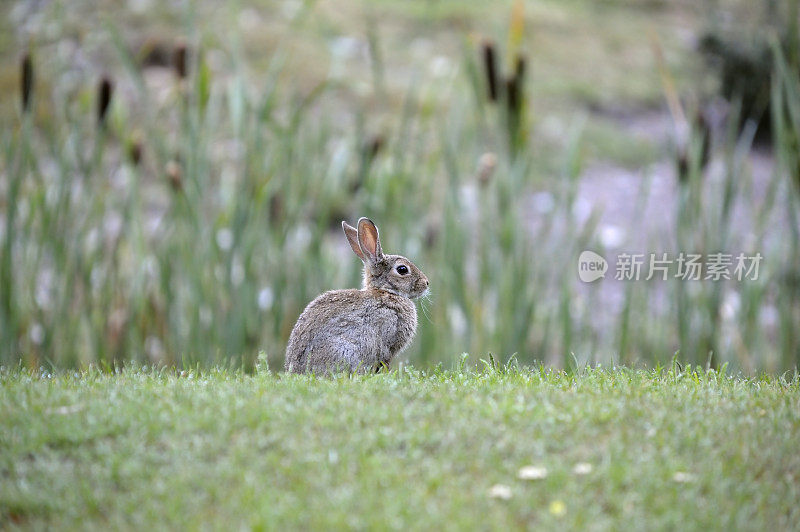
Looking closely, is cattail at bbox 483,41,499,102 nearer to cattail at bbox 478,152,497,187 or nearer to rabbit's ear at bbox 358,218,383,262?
cattail at bbox 478,152,497,187

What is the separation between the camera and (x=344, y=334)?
17.6 ft

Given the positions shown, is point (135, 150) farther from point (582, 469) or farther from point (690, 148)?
point (582, 469)

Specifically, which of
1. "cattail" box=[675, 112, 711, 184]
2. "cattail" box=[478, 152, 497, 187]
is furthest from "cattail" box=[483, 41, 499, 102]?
"cattail" box=[675, 112, 711, 184]

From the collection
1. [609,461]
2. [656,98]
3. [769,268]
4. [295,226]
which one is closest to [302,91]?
[656,98]

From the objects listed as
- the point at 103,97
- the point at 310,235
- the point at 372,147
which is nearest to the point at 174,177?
the point at 103,97

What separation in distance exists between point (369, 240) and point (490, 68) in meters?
2.02

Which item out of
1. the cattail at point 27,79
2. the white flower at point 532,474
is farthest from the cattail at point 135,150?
the white flower at point 532,474

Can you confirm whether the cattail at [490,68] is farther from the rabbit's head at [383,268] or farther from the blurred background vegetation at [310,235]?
the rabbit's head at [383,268]

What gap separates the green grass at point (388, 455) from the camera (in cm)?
358

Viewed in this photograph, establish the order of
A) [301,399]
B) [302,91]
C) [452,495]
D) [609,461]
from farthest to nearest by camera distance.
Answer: [302,91] → [301,399] → [609,461] → [452,495]

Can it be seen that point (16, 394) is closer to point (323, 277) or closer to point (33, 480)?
point (33, 480)

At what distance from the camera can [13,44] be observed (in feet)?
54.6

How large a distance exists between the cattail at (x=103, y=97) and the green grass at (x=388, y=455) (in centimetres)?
286

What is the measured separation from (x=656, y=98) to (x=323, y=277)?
45.4ft
